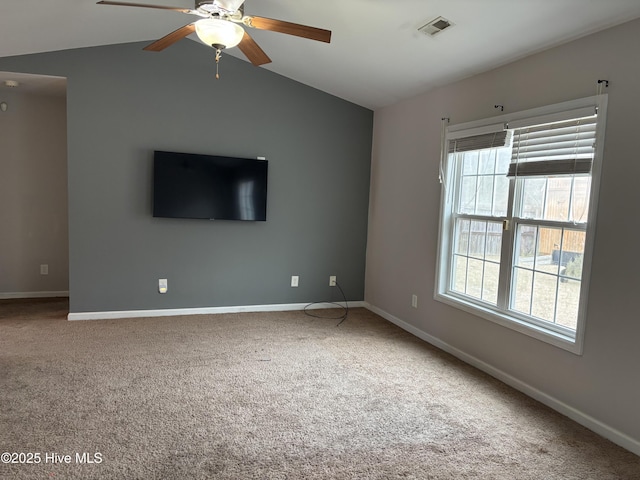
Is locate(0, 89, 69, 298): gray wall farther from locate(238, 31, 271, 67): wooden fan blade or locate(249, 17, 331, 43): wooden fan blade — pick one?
locate(249, 17, 331, 43): wooden fan blade

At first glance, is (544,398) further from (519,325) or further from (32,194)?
(32,194)

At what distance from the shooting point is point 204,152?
15.0 ft

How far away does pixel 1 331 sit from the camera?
387 cm

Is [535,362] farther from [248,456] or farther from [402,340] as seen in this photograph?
[248,456]

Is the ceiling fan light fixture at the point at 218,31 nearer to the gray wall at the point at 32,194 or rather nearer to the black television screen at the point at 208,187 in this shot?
the black television screen at the point at 208,187

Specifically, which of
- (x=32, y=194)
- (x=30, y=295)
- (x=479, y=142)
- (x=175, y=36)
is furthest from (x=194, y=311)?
(x=479, y=142)

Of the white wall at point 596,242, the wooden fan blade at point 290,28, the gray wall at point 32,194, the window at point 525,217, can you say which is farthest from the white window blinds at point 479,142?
the gray wall at point 32,194

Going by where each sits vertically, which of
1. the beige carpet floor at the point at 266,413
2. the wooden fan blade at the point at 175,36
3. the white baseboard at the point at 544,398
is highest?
the wooden fan blade at the point at 175,36

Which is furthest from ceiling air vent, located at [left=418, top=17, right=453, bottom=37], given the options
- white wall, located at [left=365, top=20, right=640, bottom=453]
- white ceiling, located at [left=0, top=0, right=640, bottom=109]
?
white wall, located at [left=365, top=20, right=640, bottom=453]

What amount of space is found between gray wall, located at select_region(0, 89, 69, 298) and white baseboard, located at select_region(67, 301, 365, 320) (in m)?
1.29

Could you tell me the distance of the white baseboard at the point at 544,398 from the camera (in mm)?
2404

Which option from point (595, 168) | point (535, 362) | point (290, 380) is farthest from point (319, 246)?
point (595, 168)

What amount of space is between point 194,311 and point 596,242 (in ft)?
12.4

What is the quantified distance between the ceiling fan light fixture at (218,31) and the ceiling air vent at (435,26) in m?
1.32
